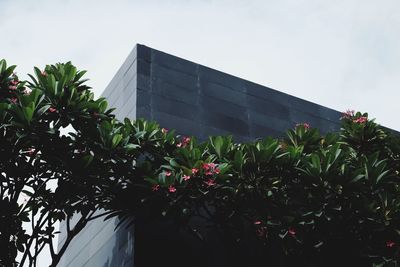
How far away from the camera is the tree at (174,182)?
7512 mm

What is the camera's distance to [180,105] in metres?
10.3

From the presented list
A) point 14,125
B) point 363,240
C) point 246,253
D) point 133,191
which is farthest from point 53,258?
point 363,240

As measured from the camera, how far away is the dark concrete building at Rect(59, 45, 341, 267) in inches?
387

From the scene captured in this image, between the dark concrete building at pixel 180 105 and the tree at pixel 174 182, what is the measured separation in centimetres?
132

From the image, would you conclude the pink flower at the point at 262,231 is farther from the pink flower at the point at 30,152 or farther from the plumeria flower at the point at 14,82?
the plumeria flower at the point at 14,82

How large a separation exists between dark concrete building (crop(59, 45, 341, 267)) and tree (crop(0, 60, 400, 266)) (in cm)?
132

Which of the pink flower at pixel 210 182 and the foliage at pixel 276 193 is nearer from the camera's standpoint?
the pink flower at pixel 210 182

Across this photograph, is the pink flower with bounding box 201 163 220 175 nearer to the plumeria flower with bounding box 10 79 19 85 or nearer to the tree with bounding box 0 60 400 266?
the tree with bounding box 0 60 400 266

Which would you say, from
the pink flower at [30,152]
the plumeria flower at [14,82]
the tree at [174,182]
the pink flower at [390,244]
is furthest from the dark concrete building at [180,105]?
the pink flower at [390,244]

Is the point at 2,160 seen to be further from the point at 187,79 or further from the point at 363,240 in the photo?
the point at 363,240

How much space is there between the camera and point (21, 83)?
775cm

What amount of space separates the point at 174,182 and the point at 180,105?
2928 mm

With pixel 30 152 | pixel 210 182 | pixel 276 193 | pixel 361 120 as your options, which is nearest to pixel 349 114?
pixel 361 120

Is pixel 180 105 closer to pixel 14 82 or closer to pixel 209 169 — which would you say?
pixel 209 169
